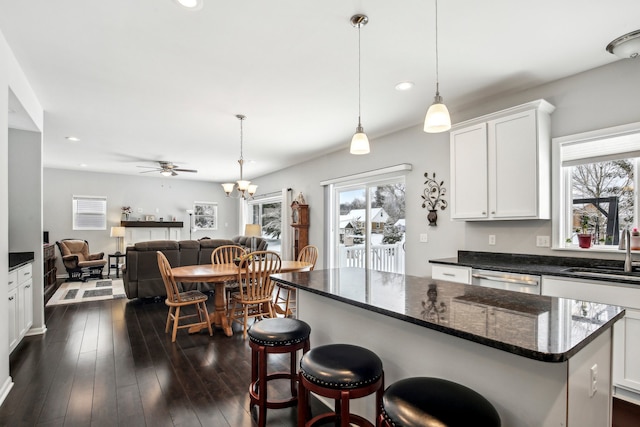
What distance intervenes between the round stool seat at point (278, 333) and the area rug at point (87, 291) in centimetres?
488

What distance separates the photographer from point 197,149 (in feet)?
19.4

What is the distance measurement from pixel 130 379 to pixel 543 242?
12.6ft

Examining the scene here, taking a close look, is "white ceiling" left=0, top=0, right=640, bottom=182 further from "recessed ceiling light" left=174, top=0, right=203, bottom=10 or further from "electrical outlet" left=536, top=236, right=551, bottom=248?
"electrical outlet" left=536, top=236, right=551, bottom=248

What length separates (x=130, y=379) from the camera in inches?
106

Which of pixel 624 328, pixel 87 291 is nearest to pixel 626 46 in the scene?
pixel 624 328

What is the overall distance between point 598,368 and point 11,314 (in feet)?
14.3

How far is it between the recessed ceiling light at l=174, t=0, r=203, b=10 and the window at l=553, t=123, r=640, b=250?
313cm

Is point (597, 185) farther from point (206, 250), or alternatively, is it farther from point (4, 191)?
point (206, 250)

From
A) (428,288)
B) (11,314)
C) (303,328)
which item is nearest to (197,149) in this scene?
(11,314)

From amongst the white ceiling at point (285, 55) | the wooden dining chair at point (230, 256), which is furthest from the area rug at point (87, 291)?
the white ceiling at point (285, 55)

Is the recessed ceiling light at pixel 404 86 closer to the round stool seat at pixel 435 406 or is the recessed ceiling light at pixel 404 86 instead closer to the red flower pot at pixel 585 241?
the red flower pot at pixel 585 241

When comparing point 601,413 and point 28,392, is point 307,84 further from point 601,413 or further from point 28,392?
point 28,392

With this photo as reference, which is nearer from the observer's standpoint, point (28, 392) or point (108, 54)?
point (28, 392)

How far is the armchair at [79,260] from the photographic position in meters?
7.08
